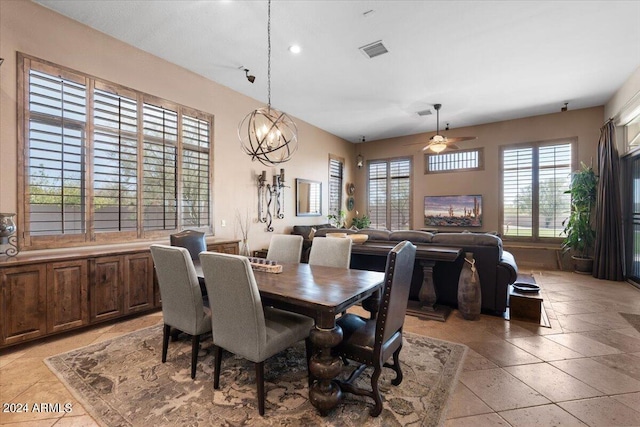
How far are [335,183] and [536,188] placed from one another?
4.74 meters

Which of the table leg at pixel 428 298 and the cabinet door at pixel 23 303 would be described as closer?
the cabinet door at pixel 23 303

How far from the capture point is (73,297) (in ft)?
9.89

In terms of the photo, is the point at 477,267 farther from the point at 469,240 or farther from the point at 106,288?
the point at 106,288

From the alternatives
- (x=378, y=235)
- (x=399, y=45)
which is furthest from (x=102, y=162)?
(x=399, y=45)

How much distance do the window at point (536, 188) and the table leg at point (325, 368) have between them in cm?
662

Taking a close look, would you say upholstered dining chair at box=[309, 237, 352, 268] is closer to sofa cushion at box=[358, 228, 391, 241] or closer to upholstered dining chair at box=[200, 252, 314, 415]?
upholstered dining chair at box=[200, 252, 314, 415]

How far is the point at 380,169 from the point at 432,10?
5.67m

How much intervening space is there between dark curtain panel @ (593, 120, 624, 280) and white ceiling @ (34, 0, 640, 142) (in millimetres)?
1079

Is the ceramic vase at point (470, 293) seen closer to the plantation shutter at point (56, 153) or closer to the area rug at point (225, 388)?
the area rug at point (225, 388)

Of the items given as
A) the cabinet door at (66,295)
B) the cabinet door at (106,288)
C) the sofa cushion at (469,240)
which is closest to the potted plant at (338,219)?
the sofa cushion at (469,240)

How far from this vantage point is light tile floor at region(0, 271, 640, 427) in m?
1.89

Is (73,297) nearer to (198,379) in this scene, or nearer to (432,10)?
(198,379)

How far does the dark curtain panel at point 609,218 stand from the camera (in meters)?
5.23

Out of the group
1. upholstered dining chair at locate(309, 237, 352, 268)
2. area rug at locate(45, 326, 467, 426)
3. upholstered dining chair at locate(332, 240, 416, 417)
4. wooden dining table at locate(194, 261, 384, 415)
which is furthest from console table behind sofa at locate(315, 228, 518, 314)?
wooden dining table at locate(194, 261, 384, 415)
